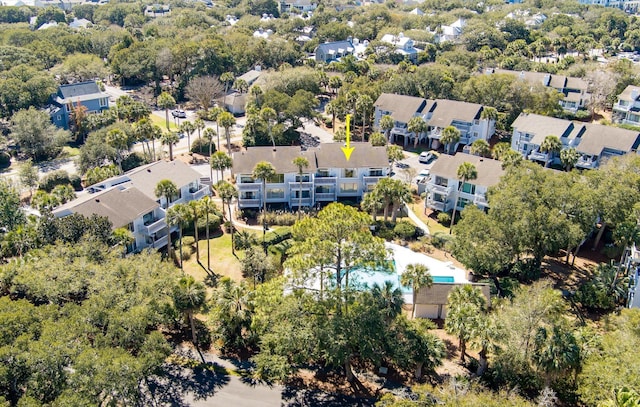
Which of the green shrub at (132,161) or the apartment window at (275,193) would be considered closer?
the apartment window at (275,193)

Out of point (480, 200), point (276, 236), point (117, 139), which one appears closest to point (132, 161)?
point (117, 139)

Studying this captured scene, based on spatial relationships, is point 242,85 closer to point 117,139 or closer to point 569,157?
point 117,139

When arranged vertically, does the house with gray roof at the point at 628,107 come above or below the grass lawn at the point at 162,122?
above

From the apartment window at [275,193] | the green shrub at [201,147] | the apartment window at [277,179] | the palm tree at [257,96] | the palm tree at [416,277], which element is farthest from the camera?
the palm tree at [257,96]

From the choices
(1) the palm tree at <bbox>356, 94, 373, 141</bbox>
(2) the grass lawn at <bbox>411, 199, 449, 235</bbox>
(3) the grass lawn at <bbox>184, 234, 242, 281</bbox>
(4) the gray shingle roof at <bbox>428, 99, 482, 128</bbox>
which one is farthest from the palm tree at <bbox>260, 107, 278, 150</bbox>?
(3) the grass lawn at <bbox>184, 234, 242, 281</bbox>

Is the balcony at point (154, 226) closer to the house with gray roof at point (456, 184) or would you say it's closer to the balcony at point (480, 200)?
the house with gray roof at point (456, 184)

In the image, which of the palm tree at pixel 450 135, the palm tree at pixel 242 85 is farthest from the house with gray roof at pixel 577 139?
the palm tree at pixel 242 85
